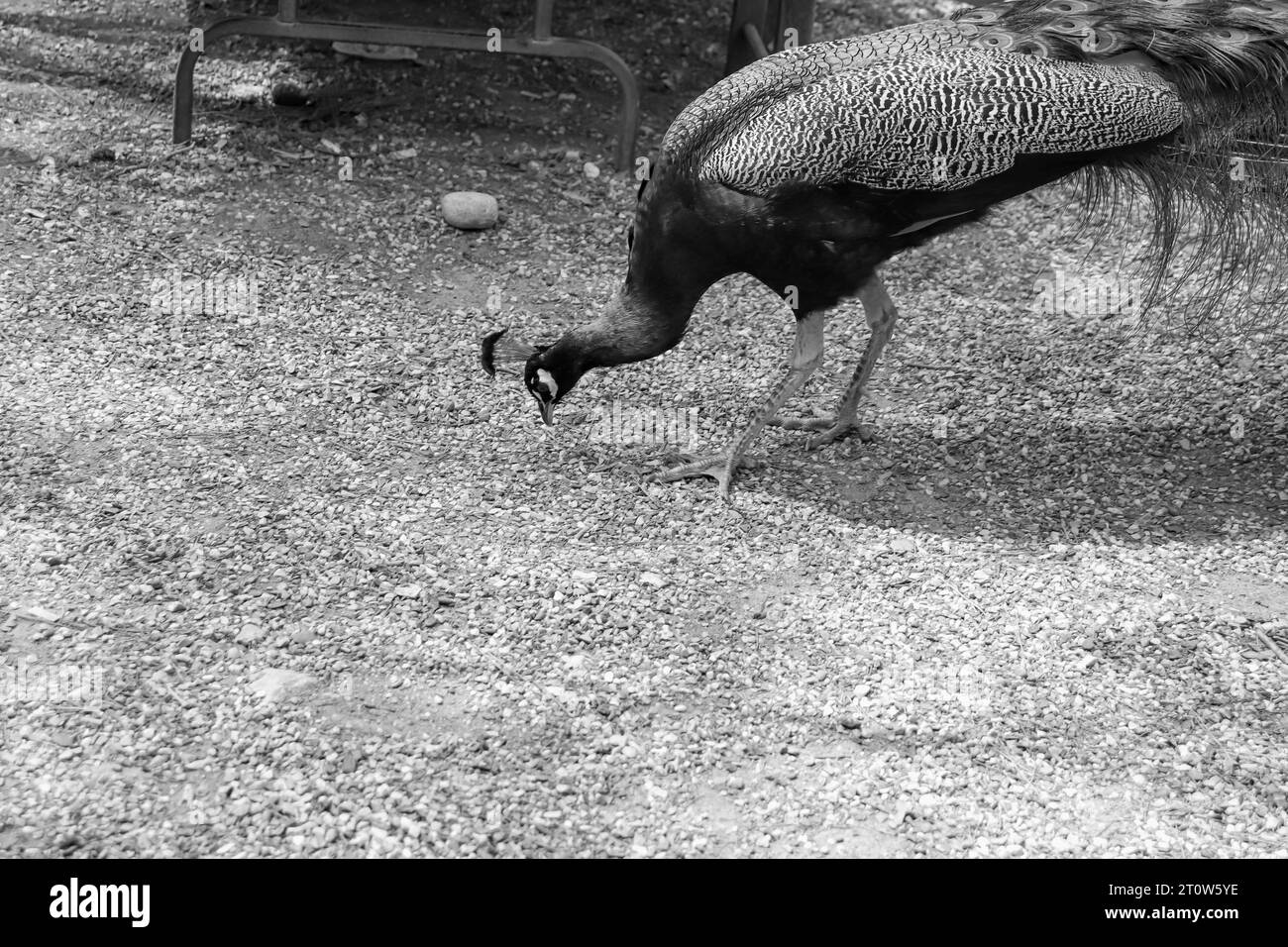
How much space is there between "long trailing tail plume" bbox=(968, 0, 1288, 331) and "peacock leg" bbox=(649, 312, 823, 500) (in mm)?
1084

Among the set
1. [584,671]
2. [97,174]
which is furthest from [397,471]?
[97,174]

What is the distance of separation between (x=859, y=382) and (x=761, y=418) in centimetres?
46

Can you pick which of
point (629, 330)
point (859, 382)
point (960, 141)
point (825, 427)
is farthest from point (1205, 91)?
point (629, 330)

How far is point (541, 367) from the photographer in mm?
4648

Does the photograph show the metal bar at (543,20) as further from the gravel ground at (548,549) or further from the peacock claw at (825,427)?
the peacock claw at (825,427)

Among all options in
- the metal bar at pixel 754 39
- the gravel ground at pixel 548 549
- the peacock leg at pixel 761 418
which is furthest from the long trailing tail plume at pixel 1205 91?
the metal bar at pixel 754 39

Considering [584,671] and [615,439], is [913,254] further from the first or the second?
[584,671]

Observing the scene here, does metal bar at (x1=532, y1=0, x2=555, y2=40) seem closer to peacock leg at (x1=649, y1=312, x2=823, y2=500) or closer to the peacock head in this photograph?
the peacock head

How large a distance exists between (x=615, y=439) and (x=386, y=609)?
135 centimetres

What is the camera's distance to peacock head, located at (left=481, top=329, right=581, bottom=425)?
15.2 ft

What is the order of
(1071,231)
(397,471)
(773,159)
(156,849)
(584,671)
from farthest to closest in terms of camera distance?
1. (1071,231)
2. (397,471)
3. (773,159)
4. (584,671)
5. (156,849)

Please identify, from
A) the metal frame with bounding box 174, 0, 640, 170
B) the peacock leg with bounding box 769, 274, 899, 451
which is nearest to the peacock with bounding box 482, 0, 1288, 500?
the peacock leg with bounding box 769, 274, 899, 451

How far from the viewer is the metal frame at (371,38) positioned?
6125 millimetres

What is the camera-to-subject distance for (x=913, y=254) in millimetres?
6242
